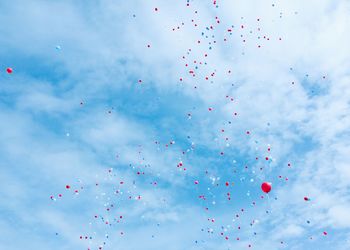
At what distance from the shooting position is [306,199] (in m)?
83.4

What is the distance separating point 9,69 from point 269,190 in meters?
11.1

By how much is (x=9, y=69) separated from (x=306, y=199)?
12.6 meters

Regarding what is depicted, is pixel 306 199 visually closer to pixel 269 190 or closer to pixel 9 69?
pixel 269 190

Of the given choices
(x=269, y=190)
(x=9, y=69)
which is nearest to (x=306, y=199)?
(x=269, y=190)

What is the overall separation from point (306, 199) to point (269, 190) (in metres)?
1.53

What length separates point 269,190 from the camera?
8312cm

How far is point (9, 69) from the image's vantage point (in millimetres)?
82375
